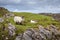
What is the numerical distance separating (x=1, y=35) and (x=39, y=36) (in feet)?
36.3

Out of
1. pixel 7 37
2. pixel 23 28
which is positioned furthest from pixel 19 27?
pixel 7 37

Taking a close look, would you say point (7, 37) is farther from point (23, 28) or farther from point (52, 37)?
point (52, 37)

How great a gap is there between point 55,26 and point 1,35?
20.4 metres

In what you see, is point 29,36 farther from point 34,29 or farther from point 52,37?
point 52,37

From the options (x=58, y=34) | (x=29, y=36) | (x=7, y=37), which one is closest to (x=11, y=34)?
(x=7, y=37)

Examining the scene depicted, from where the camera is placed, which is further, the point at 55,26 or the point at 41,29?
the point at 55,26

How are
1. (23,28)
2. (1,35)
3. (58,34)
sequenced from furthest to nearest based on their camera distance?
1. (58,34)
2. (23,28)
3. (1,35)

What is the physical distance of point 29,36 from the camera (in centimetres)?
5638

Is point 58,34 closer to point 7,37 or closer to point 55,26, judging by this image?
point 55,26

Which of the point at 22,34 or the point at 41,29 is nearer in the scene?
the point at 22,34

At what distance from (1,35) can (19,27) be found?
646cm

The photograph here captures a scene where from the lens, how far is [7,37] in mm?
55344

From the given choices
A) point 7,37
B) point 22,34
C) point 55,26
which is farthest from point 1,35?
point 55,26

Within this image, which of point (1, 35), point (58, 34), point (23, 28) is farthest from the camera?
point (58, 34)
